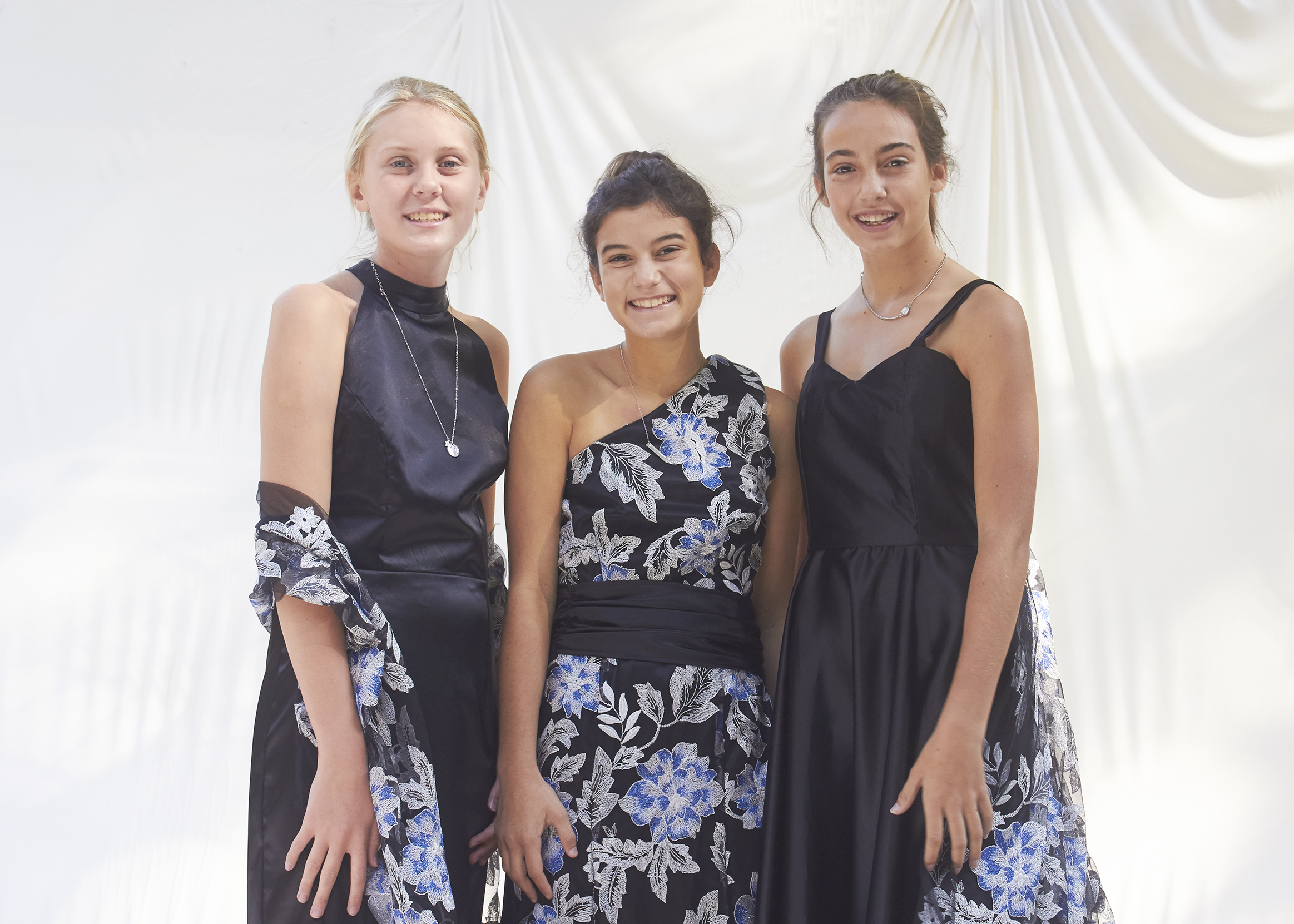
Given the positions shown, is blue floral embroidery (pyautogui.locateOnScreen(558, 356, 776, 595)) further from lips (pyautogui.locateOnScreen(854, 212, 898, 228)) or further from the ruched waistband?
lips (pyautogui.locateOnScreen(854, 212, 898, 228))

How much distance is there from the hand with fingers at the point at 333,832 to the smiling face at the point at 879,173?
95cm

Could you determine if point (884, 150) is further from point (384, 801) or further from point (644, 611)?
point (384, 801)

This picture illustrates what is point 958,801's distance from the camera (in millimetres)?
1114

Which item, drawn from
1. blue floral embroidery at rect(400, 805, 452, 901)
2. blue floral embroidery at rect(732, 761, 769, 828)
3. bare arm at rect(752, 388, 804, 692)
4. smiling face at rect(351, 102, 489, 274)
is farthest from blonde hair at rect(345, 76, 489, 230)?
blue floral embroidery at rect(732, 761, 769, 828)

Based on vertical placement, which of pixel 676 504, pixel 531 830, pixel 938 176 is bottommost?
pixel 531 830

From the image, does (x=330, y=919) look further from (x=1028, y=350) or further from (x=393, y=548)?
(x=1028, y=350)

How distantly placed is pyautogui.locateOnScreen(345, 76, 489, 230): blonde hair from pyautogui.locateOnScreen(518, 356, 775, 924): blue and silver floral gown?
492mm

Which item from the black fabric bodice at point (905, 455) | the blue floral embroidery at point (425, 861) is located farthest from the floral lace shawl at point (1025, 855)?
the blue floral embroidery at point (425, 861)

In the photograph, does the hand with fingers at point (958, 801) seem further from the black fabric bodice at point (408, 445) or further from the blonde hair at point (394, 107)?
the blonde hair at point (394, 107)

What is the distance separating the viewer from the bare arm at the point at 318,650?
1074 mm

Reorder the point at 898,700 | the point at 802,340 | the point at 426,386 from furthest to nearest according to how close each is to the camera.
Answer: the point at 802,340 → the point at 426,386 → the point at 898,700

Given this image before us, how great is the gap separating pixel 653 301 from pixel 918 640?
565mm

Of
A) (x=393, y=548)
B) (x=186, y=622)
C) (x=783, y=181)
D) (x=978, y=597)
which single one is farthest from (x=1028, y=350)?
(x=186, y=622)

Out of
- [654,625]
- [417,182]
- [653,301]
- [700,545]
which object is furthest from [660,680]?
[417,182]
